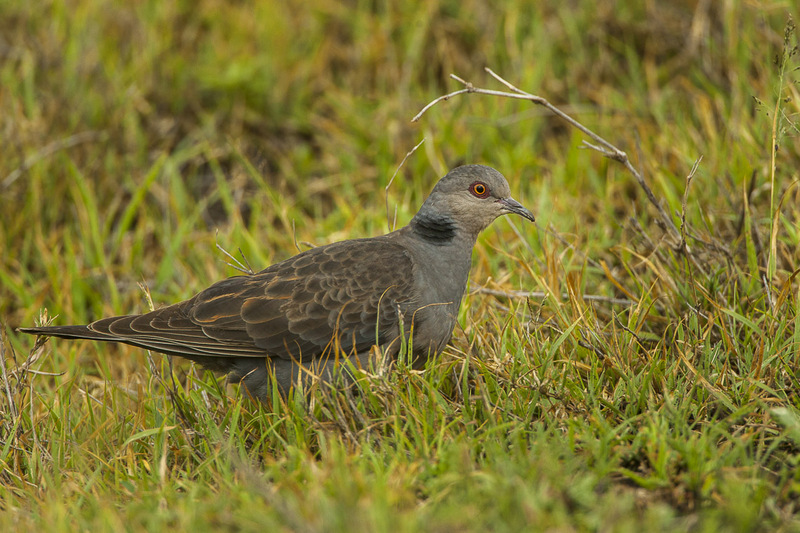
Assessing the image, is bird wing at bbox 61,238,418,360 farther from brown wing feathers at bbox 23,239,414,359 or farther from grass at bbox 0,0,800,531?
grass at bbox 0,0,800,531

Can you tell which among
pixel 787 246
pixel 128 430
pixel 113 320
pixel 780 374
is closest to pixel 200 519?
pixel 128 430

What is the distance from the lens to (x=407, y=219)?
5.51 meters

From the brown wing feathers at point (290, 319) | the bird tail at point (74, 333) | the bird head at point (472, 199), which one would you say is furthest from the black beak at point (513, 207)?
the bird tail at point (74, 333)

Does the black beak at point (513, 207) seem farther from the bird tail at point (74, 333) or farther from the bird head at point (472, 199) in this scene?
the bird tail at point (74, 333)

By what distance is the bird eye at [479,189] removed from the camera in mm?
4266

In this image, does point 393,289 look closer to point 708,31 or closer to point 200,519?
point 200,519

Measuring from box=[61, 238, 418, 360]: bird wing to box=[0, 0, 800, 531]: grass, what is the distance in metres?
0.27

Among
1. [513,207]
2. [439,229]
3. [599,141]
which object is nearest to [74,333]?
[439,229]

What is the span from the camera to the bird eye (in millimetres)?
4266

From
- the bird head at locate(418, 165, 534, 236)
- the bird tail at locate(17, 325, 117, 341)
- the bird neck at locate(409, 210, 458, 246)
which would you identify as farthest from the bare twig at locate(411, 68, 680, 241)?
the bird tail at locate(17, 325, 117, 341)

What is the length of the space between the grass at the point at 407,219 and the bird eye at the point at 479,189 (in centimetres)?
42

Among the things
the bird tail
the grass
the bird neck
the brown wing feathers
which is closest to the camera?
the grass

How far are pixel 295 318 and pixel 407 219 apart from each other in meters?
1.81

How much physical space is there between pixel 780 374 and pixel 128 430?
2.90 metres
